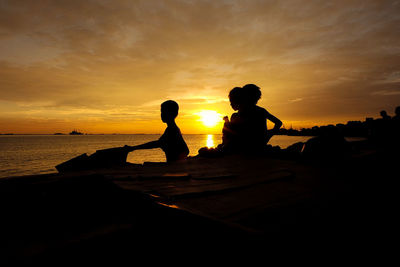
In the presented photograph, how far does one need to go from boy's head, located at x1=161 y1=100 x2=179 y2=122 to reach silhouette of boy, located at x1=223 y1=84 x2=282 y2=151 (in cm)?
147

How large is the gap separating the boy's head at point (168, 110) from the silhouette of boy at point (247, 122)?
147 centimetres

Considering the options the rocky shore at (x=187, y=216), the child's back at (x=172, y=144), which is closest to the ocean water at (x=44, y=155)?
the child's back at (x=172, y=144)

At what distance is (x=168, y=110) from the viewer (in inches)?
182

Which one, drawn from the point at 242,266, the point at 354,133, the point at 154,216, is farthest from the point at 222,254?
the point at 354,133

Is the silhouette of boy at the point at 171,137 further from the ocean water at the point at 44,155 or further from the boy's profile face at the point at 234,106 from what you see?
the ocean water at the point at 44,155

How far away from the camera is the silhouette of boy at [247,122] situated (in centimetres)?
470

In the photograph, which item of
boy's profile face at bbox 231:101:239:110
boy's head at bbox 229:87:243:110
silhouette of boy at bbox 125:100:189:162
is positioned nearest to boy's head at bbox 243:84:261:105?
boy's head at bbox 229:87:243:110

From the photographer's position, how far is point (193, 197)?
156 centimetres

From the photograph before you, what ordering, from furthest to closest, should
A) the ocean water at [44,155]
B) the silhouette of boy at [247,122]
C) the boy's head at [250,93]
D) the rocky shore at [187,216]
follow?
1. the ocean water at [44,155]
2. the boy's head at [250,93]
3. the silhouette of boy at [247,122]
4. the rocky shore at [187,216]

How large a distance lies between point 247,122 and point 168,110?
6.29ft

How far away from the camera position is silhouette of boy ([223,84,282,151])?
185 inches

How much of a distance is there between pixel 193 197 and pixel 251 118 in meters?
3.61

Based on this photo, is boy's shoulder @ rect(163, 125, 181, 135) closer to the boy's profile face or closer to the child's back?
the child's back

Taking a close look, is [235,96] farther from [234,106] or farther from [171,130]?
[171,130]
